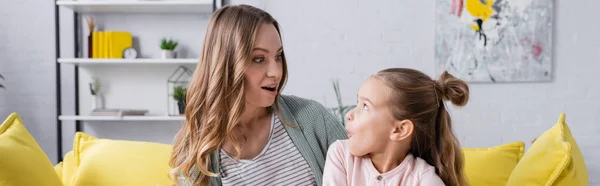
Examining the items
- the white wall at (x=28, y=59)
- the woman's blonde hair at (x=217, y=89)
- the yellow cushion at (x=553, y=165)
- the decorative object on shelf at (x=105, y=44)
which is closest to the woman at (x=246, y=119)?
the woman's blonde hair at (x=217, y=89)

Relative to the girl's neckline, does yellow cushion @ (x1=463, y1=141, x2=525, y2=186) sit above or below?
below

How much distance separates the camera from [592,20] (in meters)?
3.69

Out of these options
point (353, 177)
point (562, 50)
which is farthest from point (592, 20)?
point (353, 177)

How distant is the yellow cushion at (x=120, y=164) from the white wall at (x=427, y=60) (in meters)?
1.67

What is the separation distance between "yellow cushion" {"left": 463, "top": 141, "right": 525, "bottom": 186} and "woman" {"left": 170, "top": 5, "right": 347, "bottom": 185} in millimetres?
592

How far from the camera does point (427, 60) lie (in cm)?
373

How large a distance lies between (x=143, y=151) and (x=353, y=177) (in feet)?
3.11

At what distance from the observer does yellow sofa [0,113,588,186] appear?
1.69 meters

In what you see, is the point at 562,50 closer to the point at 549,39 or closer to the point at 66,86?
the point at 549,39

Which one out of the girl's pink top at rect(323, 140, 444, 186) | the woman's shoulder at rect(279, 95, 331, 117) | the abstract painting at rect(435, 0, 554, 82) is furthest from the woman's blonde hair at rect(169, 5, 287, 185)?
the abstract painting at rect(435, 0, 554, 82)

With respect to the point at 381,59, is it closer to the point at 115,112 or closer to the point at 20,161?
the point at 115,112

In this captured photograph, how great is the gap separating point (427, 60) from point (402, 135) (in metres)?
2.30

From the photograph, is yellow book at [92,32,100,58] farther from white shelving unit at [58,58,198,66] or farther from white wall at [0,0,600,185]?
white wall at [0,0,600,185]

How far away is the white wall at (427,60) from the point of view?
3.70 meters
